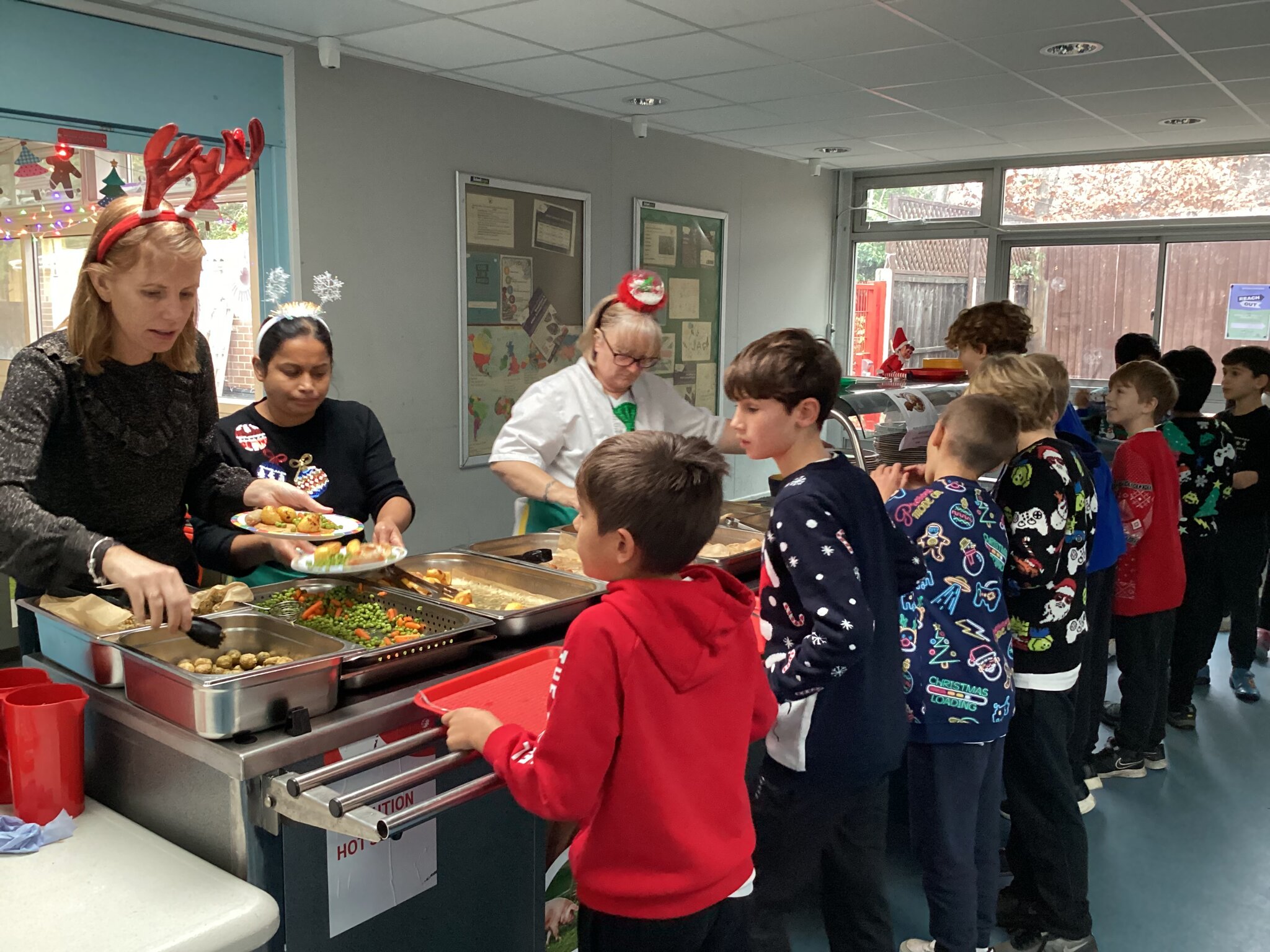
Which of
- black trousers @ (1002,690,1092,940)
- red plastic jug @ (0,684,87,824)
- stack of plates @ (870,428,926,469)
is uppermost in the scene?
stack of plates @ (870,428,926,469)

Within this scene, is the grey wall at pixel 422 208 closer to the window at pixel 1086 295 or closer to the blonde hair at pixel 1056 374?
the window at pixel 1086 295

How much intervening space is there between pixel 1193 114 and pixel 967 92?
53.2 inches

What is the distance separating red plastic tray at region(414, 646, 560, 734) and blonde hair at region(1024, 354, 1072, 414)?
4.98 ft

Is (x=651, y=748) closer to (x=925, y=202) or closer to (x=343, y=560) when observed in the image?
(x=343, y=560)

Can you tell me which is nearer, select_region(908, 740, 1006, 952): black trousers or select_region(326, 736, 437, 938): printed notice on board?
select_region(326, 736, 437, 938): printed notice on board

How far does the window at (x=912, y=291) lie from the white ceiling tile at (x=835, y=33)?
3.24 metres

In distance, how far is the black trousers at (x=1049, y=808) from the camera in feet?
7.25

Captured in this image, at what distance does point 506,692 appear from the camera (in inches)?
59.6

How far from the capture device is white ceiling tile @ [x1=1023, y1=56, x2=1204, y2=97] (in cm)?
403

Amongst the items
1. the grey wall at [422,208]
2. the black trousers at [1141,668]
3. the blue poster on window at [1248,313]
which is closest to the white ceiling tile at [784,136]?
the grey wall at [422,208]

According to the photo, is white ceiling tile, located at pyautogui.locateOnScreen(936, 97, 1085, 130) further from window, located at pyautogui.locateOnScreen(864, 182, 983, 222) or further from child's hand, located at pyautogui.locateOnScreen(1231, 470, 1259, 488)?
child's hand, located at pyautogui.locateOnScreen(1231, 470, 1259, 488)

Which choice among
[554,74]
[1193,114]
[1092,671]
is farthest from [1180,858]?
[1193,114]

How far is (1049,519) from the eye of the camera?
2.18 m

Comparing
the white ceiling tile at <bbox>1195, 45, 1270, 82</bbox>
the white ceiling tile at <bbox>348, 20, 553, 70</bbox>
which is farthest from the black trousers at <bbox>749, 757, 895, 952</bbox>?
the white ceiling tile at <bbox>1195, 45, 1270, 82</bbox>
